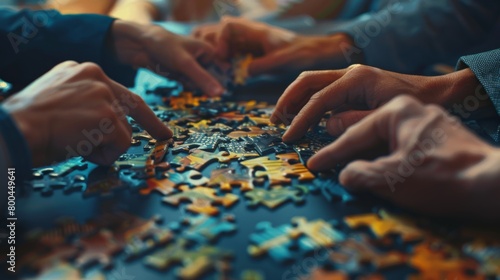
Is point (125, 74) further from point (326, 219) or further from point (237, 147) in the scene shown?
point (326, 219)

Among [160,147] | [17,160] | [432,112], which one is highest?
[432,112]

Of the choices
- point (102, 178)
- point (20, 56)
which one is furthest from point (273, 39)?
point (102, 178)

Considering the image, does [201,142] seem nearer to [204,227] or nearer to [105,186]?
[105,186]

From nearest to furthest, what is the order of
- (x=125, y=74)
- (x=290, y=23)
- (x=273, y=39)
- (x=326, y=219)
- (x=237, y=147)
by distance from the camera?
(x=326, y=219)
(x=237, y=147)
(x=125, y=74)
(x=273, y=39)
(x=290, y=23)

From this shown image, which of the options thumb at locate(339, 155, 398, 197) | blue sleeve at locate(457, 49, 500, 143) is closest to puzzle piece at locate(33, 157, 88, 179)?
thumb at locate(339, 155, 398, 197)

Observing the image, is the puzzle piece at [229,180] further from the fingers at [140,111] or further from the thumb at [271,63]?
the thumb at [271,63]

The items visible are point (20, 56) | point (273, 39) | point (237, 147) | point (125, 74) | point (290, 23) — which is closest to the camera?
point (237, 147)

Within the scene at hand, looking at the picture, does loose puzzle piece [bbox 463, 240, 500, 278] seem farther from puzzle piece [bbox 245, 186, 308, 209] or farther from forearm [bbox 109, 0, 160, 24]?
forearm [bbox 109, 0, 160, 24]
